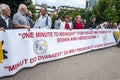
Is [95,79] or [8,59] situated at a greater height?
[8,59]

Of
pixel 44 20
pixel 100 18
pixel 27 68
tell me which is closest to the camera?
pixel 27 68

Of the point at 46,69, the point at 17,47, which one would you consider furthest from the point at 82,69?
the point at 17,47

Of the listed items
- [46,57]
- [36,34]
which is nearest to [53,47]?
[46,57]

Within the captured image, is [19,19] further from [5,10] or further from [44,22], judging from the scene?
[44,22]

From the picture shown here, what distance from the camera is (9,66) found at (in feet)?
23.2

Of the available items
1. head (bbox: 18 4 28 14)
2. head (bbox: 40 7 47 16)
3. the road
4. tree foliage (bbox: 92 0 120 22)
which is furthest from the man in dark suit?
tree foliage (bbox: 92 0 120 22)

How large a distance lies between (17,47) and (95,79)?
7.75 ft

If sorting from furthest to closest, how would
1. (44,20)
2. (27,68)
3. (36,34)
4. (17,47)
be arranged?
1. (44,20)
2. (36,34)
3. (27,68)
4. (17,47)

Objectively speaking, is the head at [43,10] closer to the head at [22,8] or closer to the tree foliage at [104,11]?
the head at [22,8]

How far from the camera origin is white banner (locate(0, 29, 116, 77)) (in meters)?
7.05

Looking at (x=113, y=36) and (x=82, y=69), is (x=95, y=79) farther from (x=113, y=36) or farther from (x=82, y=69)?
(x=113, y=36)

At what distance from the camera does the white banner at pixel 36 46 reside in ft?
23.1

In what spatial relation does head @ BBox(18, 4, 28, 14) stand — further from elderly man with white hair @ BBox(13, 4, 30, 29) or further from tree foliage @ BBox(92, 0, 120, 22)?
tree foliage @ BBox(92, 0, 120, 22)

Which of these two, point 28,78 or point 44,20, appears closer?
point 28,78
